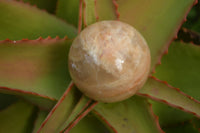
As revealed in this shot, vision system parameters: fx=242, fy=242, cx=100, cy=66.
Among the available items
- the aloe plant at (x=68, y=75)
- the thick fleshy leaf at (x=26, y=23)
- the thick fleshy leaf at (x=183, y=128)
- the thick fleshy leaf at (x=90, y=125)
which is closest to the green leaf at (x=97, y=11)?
the aloe plant at (x=68, y=75)

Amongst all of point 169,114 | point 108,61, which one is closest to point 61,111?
point 108,61

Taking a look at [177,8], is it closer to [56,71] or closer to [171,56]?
[171,56]

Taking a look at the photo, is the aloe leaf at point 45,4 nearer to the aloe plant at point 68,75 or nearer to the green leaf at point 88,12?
the aloe plant at point 68,75

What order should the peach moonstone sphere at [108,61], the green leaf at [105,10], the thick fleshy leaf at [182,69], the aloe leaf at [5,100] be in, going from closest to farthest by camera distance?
1. the peach moonstone sphere at [108,61]
2. the green leaf at [105,10]
3. the thick fleshy leaf at [182,69]
4. the aloe leaf at [5,100]

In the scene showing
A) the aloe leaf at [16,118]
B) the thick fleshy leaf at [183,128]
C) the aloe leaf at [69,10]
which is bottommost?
the aloe leaf at [16,118]

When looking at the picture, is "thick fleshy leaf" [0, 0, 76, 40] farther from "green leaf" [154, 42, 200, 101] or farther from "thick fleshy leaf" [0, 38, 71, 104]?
"green leaf" [154, 42, 200, 101]
